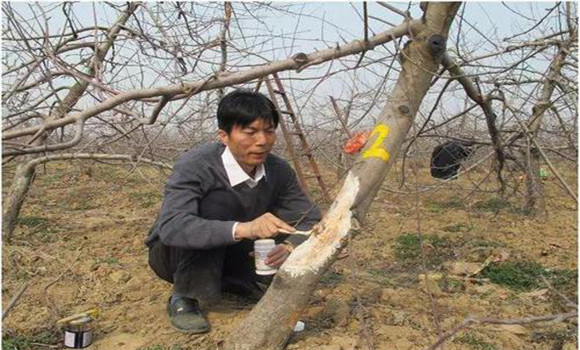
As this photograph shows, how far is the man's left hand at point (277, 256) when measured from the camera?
6.65ft

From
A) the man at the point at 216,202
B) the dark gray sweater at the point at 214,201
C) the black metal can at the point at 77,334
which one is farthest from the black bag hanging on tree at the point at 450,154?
the black metal can at the point at 77,334

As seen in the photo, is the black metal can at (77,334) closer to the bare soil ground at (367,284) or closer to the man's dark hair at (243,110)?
the bare soil ground at (367,284)

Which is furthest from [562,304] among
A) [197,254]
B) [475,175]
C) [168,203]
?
[475,175]

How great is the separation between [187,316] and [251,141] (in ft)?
2.41

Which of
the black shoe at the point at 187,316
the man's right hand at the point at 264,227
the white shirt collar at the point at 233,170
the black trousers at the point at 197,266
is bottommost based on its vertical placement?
the black shoe at the point at 187,316

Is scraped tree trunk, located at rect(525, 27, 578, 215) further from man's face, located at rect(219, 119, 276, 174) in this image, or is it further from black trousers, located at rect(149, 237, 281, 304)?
black trousers, located at rect(149, 237, 281, 304)

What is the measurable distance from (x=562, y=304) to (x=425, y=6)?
156cm

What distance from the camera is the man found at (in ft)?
6.75

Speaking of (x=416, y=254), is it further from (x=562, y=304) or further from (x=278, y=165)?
(x=278, y=165)

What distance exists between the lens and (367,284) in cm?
285

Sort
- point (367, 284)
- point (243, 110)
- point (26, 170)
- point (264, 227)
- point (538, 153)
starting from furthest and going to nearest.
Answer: point (538, 153) → point (26, 170) → point (367, 284) → point (243, 110) → point (264, 227)

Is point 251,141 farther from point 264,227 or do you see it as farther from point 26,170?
point 26,170

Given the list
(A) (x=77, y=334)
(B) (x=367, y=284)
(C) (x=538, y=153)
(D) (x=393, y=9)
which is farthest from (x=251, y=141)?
(C) (x=538, y=153)

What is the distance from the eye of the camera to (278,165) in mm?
2389
